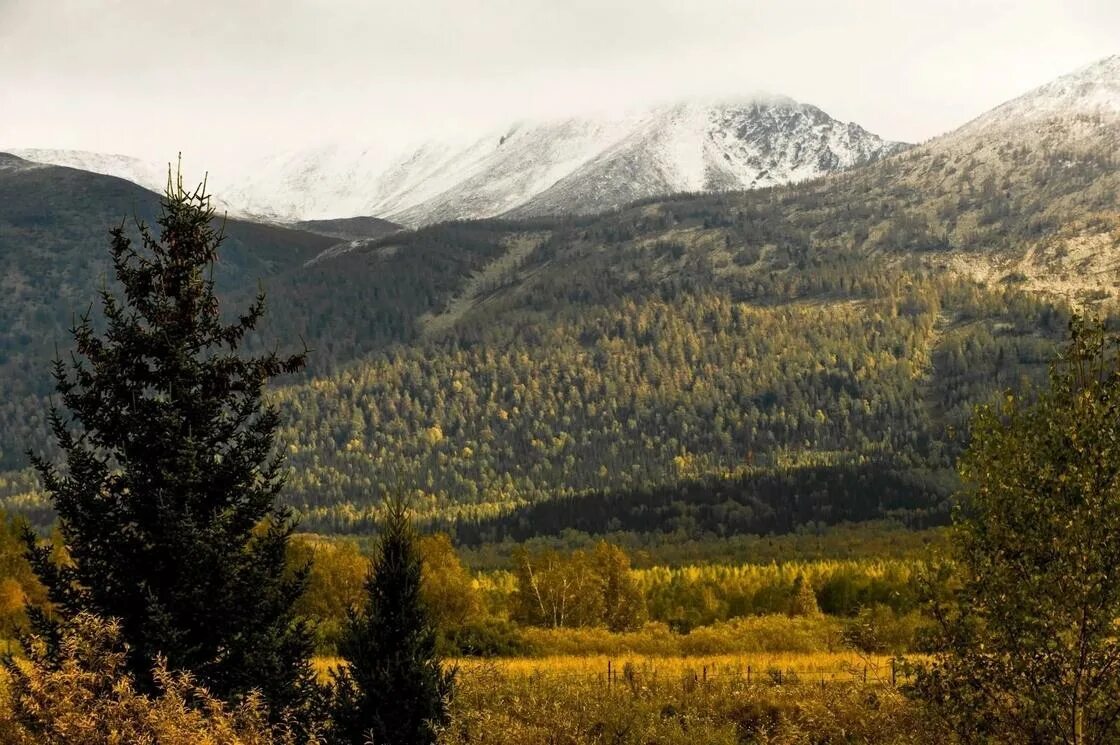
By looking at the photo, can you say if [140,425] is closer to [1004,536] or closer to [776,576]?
[1004,536]

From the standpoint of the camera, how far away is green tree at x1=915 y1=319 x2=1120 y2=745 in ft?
78.3

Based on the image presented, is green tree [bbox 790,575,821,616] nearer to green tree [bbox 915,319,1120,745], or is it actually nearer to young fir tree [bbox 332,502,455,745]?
young fir tree [bbox 332,502,455,745]

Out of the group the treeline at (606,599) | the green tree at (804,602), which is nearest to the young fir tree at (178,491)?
the treeline at (606,599)

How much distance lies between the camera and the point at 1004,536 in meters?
25.1

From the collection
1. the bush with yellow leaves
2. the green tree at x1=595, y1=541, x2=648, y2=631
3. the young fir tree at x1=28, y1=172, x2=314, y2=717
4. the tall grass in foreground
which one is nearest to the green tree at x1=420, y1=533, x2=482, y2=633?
the green tree at x1=595, y1=541, x2=648, y2=631

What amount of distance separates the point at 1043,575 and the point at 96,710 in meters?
18.5

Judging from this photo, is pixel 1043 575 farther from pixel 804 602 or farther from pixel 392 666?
pixel 804 602

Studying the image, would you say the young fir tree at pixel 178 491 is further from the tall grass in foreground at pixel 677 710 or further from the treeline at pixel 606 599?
the treeline at pixel 606 599

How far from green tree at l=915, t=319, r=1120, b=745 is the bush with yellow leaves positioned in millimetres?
15097

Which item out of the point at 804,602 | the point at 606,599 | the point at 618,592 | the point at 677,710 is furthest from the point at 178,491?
the point at 804,602

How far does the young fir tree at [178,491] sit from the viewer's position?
2606 cm

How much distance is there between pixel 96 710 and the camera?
20781 mm

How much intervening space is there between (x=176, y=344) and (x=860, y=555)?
161 m

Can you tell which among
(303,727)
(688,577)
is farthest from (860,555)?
(303,727)
